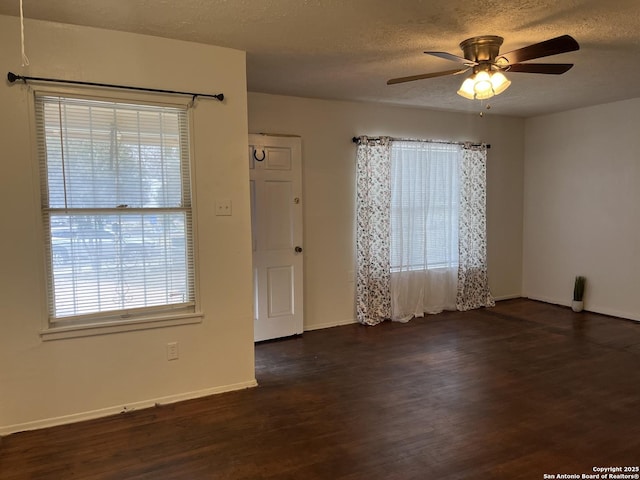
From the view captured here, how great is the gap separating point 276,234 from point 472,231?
2.64 metres

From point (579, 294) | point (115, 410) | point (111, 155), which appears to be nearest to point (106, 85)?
point (111, 155)

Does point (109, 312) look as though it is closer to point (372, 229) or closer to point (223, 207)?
point (223, 207)

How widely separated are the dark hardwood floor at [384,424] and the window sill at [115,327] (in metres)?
0.56

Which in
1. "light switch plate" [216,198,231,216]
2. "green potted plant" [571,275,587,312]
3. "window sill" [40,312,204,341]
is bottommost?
"green potted plant" [571,275,587,312]

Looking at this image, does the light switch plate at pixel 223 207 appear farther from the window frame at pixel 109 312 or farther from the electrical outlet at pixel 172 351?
the electrical outlet at pixel 172 351

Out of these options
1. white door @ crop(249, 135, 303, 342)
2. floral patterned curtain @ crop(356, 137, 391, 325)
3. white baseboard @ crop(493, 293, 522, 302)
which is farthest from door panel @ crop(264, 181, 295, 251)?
white baseboard @ crop(493, 293, 522, 302)

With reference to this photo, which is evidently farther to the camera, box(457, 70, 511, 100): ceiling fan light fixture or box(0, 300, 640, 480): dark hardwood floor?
box(457, 70, 511, 100): ceiling fan light fixture

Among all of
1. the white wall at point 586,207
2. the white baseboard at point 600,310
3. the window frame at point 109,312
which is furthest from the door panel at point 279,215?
the white baseboard at point 600,310

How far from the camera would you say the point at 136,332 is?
118 inches

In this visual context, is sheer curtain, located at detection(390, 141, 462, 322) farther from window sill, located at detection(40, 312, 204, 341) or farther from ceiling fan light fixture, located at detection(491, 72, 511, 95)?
window sill, located at detection(40, 312, 204, 341)

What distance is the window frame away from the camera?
8.84ft

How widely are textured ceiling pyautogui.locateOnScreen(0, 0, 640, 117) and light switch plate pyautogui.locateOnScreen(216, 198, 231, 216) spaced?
42.7 inches

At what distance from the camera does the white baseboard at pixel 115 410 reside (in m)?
2.73

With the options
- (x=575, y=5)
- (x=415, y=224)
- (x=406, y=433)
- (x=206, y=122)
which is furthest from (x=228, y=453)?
(x=415, y=224)
